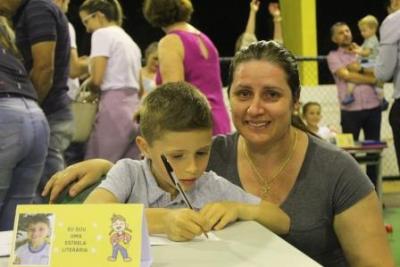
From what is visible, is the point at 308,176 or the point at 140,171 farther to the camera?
the point at 308,176

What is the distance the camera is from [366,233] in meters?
1.72

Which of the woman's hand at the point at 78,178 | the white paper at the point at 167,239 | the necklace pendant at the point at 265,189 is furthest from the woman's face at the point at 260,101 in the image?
the white paper at the point at 167,239

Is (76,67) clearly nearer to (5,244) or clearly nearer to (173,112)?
(173,112)

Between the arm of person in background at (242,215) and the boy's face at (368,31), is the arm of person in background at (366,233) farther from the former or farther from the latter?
the boy's face at (368,31)

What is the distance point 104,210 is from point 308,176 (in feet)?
2.79

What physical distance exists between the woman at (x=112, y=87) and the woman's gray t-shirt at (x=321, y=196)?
221cm

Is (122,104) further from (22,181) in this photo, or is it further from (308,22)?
(308,22)

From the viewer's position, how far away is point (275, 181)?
6.09 feet

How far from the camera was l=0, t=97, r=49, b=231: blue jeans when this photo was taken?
8.04ft

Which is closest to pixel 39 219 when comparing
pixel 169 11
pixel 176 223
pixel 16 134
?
pixel 176 223

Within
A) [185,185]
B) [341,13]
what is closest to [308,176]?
[185,185]

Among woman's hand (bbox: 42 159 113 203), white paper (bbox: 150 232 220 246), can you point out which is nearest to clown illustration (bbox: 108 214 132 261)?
white paper (bbox: 150 232 220 246)

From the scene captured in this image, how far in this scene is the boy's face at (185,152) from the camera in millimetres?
1465

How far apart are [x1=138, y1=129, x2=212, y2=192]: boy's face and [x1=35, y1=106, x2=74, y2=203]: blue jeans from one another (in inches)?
65.0
